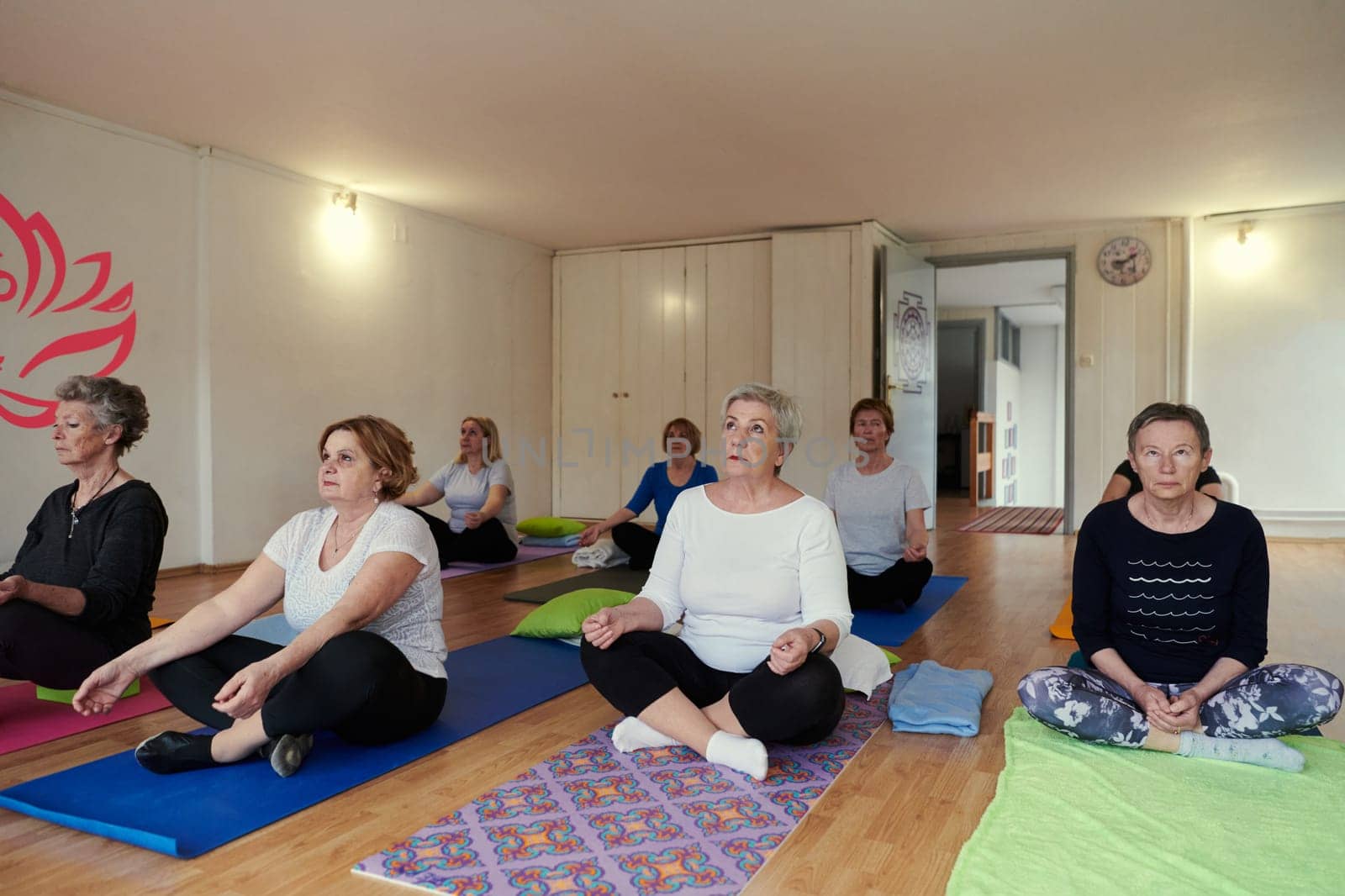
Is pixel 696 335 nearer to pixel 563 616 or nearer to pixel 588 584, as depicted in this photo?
pixel 588 584

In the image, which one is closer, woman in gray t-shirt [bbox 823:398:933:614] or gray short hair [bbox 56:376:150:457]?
gray short hair [bbox 56:376:150:457]

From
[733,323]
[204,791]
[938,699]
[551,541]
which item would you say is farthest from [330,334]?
[938,699]

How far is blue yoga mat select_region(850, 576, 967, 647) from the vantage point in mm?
3704

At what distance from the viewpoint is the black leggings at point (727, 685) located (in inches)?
83.4

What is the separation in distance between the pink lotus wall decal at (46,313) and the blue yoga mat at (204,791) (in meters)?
3.05

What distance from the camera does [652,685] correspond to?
2.22 meters

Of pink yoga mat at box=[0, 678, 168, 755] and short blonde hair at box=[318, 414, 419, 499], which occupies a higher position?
short blonde hair at box=[318, 414, 419, 499]

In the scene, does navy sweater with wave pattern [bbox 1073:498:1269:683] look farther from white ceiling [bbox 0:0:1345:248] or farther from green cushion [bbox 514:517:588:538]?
green cushion [bbox 514:517:588:538]

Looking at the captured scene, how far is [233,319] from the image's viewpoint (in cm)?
544

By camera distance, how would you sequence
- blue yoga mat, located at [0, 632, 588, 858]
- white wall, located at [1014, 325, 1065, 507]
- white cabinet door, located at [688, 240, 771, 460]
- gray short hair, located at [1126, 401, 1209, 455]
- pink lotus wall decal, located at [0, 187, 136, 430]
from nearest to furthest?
1. blue yoga mat, located at [0, 632, 588, 858]
2. gray short hair, located at [1126, 401, 1209, 455]
3. pink lotus wall decal, located at [0, 187, 136, 430]
4. white cabinet door, located at [688, 240, 771, 460]
5. white wall, located at [1014, 325, 1065, 507]

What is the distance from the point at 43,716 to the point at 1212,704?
2.97 meters

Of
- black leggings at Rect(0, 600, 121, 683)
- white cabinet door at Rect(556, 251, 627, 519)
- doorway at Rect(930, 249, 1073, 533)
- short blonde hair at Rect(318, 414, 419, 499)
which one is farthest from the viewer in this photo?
doorway at Rect(930, 249, 1073, 533)

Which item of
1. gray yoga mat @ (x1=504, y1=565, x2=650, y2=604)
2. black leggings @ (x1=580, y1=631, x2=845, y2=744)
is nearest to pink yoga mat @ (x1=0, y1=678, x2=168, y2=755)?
black leggings @ (x1=580, y1=631, x2=845, y2=744)

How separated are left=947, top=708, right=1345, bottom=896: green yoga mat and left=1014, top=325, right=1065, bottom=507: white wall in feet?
38.5
